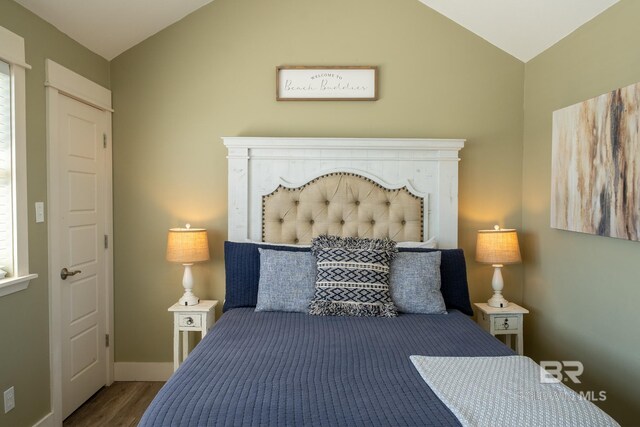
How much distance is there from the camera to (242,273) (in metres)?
2.80

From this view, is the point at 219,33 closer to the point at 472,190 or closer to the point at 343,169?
the point at 343,169

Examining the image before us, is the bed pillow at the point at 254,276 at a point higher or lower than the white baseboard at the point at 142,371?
higher

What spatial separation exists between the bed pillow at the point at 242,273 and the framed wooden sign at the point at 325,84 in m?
1.07

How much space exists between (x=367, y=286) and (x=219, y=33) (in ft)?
6.69

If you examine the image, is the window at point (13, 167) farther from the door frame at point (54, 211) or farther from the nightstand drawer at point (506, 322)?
the nightstand drawer at point (506, 322)

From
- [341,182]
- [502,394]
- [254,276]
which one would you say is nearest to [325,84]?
[341,182]

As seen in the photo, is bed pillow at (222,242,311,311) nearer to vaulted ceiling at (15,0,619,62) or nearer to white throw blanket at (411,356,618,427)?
white throw blanket at (411,356,618,427)

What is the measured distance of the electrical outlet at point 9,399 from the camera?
7.13ft

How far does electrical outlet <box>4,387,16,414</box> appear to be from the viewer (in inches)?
85.6

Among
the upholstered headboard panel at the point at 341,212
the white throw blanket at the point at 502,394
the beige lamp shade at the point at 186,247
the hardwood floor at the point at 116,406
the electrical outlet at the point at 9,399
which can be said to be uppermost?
the upholstered headboard panel at the point at 341,212

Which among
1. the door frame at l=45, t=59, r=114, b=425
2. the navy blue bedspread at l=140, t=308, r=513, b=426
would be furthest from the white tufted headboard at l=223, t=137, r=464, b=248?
the door frame at l=45, t=59, r=114, b=425

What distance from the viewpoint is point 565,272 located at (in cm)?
273

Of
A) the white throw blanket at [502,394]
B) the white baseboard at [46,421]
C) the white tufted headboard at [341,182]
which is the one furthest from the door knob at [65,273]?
the white throw blanket at [502,394]

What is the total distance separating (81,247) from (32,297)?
0.52 metres
